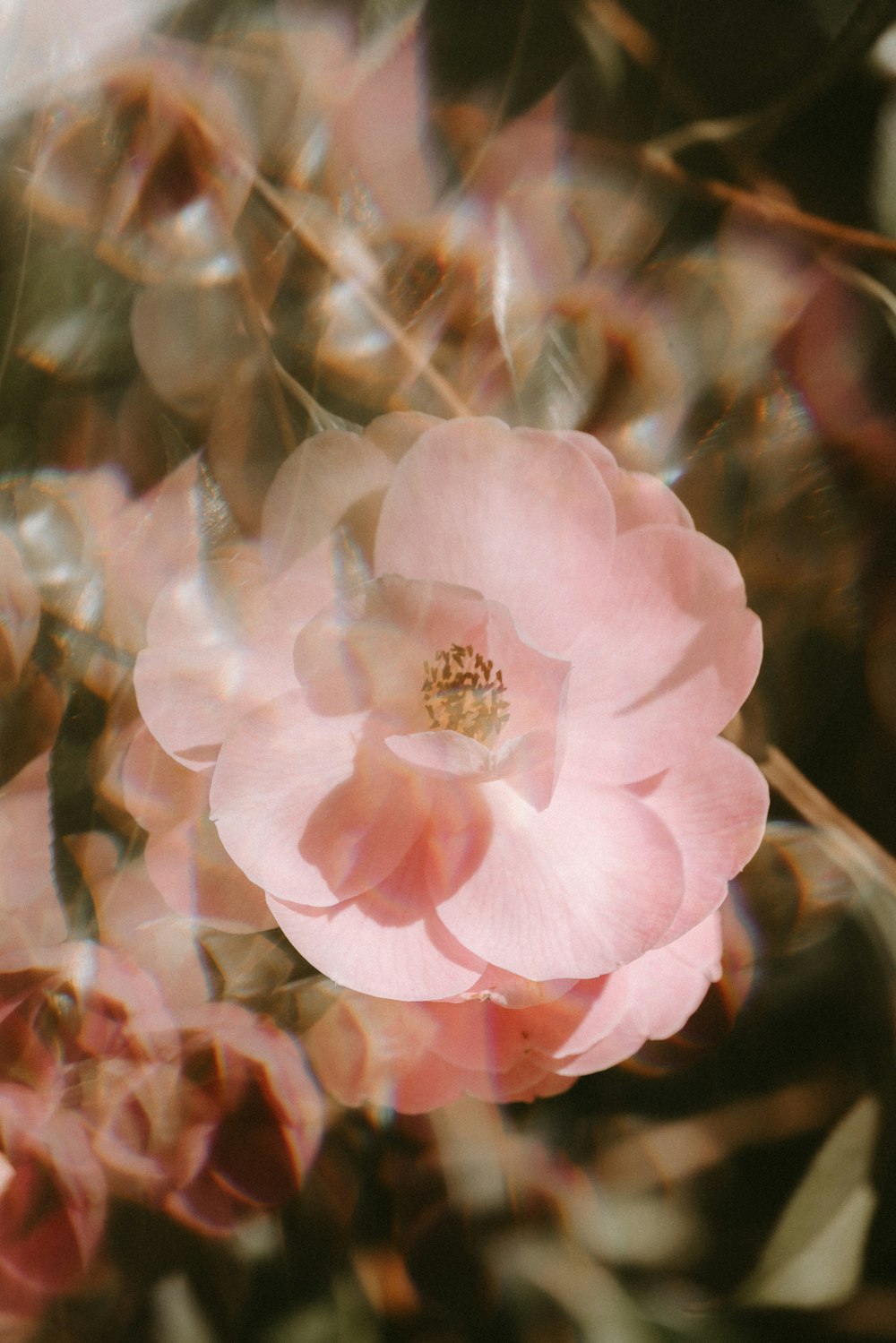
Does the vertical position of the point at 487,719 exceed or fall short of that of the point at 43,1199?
it exceeds it

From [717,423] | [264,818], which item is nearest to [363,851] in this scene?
[264,818]

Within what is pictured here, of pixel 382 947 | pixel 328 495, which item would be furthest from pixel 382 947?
pixel 328 495

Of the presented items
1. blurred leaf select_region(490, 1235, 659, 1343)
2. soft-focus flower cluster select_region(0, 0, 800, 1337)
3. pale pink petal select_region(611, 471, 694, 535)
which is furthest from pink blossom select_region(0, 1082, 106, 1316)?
pale pink petal select_region(611, 471, 694, 535)

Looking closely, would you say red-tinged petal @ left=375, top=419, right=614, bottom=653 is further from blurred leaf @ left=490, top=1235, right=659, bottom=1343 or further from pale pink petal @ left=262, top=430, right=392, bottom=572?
blurred leaf @ left=490, top=1235, right=659, bottom=1343

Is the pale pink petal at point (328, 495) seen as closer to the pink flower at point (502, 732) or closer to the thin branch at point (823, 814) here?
the pink flower at point (502, 732)

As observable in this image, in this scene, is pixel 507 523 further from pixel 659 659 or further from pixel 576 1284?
pixel 576 1284
